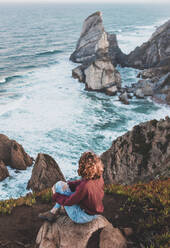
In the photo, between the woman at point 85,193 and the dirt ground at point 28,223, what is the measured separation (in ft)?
1.80

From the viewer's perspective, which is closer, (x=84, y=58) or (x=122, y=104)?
(x=122, y=104)

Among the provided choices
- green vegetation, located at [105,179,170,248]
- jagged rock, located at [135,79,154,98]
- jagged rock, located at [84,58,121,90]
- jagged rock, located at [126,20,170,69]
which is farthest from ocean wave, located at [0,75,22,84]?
green vegetation, located at [105,179,170,248]

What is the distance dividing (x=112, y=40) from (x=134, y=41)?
34.1m

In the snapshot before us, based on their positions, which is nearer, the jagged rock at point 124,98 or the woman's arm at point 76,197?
the woman's arm at point 76,197

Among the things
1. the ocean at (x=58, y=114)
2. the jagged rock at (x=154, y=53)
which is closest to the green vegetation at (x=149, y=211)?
the ocean at (x=58, y=114)

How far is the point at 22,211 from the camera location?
690 centimetres

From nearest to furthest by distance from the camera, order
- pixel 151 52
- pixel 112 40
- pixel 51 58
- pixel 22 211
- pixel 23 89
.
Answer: pixel 22 211, pixel 23 89, pixel 151 52, pixel 112 40, pixel 51 58

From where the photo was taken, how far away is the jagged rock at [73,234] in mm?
4758

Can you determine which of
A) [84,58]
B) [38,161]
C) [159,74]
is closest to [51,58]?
[84,58]

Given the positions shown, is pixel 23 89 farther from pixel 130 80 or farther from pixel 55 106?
pixel 130 80

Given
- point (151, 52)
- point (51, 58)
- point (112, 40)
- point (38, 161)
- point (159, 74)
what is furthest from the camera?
point (51, 58)

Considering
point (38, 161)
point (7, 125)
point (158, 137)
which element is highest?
point (158, 137)

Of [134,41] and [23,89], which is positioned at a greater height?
[134,41]

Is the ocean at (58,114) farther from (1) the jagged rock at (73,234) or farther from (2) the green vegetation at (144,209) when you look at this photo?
(1) the jagged rock at (73,234)
